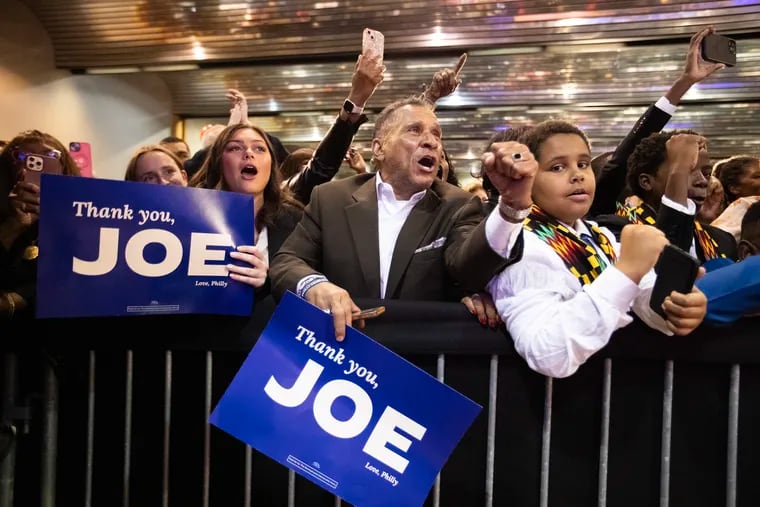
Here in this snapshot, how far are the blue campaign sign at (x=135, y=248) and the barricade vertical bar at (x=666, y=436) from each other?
3.65ft

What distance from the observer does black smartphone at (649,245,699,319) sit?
4.71 feet

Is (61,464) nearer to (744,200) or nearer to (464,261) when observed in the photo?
(464,261)

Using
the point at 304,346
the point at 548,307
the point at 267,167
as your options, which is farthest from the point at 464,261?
the point at 267,167

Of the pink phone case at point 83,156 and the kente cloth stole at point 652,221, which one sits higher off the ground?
the pink phone case at point 83,156

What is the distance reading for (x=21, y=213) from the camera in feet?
6.86

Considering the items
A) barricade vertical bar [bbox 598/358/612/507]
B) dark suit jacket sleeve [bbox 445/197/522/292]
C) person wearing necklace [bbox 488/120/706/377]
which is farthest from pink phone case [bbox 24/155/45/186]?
barricade vertical bar [bbox 598/358/612/507]

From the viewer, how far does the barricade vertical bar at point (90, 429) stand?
1.80 metres

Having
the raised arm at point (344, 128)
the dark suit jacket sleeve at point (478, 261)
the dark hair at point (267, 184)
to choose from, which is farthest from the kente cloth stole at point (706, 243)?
the dark hair at point (267, 184)

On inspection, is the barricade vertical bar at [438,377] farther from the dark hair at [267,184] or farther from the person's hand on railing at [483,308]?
the dark hair at [267,184]

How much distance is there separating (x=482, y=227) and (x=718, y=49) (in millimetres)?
1970

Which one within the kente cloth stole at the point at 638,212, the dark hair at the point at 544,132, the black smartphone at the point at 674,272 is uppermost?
the dark hair at the point at 544,132

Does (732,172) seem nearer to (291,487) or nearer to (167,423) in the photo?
(291,487)

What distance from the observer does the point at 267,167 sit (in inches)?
102

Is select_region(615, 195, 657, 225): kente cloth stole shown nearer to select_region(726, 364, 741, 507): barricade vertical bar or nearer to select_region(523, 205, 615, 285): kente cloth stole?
select_region(523, 205, 615, 285): kente cloth stole
